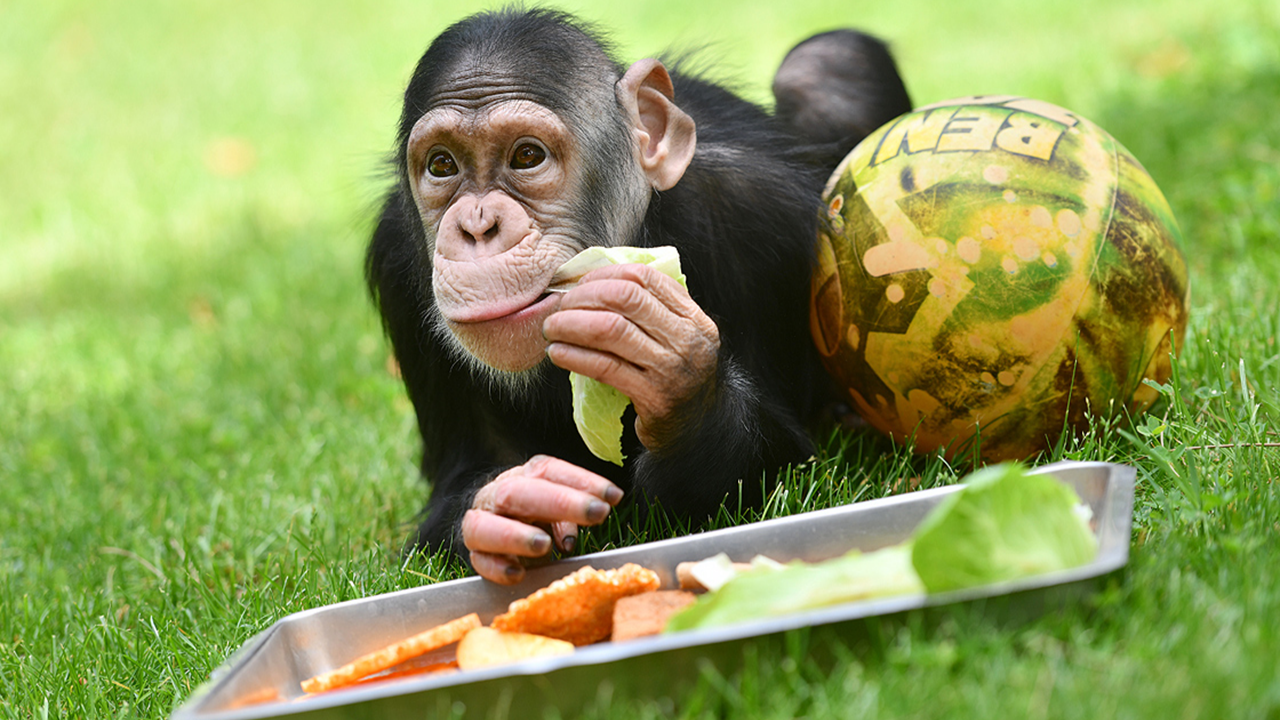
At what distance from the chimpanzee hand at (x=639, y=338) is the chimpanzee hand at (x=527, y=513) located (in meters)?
0.24

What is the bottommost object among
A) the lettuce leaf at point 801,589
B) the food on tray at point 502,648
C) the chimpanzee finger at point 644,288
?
the food on tray at point 502,648

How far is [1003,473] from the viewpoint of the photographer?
73.9 inches

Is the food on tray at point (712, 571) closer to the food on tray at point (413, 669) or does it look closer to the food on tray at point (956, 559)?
the food on tray at point (956, 559)

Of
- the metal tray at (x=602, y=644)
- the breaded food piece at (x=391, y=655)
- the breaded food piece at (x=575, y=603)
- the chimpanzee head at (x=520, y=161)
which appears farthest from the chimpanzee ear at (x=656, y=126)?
the breaded food piece at (x=391, y=655)

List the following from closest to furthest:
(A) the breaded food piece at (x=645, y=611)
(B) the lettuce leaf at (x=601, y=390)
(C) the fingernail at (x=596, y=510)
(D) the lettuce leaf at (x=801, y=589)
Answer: (D) the lettuce leaf at (x=801, y=589), (A) the breaded food piece at (x=645, y=611), (C) the fingernail at (x=596, y=510), (B) the lettuce leaf at (x=601, y=390)

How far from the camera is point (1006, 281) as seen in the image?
2.92 metres

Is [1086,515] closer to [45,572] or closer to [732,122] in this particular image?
[732,122]

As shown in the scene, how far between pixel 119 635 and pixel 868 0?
9953 millimetres

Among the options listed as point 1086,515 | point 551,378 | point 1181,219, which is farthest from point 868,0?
point 1086,515

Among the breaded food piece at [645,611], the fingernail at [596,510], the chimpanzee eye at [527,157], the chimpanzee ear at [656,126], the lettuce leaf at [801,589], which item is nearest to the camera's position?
the lettuce leaf at [801,589]

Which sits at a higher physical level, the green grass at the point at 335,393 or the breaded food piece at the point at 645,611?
the breaded food piece at the point at 645,611

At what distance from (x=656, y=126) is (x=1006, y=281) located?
1.09 m

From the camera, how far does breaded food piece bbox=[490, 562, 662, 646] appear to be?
7.37ft

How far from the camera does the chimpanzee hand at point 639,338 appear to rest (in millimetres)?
2492
